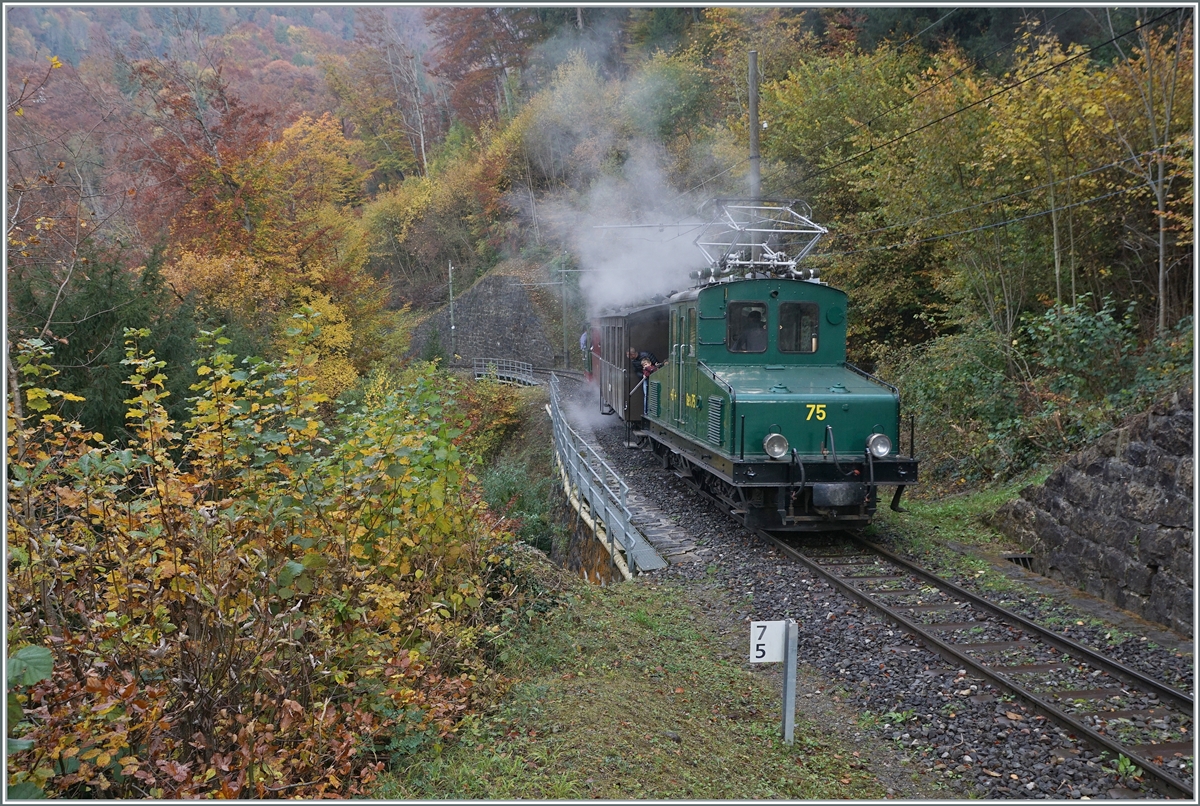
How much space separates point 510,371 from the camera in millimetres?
41094

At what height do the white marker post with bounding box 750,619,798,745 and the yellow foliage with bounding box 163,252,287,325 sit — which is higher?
the yellow foliage with bounding box 163,252,287,325

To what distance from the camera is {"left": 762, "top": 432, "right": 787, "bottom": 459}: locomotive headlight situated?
1019 cm

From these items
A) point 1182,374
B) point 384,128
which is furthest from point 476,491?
point 384,128

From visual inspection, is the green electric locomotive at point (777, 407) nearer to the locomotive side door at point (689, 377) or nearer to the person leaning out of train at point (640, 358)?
the locomotive side door at point (689, 377)

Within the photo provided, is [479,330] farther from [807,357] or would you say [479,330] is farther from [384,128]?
[807,357]

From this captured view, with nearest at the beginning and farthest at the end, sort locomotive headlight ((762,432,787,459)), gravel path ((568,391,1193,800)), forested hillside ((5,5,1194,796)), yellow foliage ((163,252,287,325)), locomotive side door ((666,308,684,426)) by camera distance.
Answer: forested hillside ((5,5,1194,796)), gravel path ((568,391,1193,800)), locomotive headlight ((762,432,787,459)), locomotive side door ((666,308,684,426)), yellow foliage ((163,252,287,325))

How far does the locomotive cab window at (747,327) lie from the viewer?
1170 centimetres

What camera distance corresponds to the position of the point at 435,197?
50344 millimetres

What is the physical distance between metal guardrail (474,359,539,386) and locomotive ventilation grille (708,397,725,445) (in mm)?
23300

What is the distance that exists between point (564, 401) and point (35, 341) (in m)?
23.8

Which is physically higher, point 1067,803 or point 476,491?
point 476,491

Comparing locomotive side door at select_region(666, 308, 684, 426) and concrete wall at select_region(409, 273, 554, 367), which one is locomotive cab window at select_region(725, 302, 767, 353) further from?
A: concrete wall at select_region(409, 273, 554, 367)

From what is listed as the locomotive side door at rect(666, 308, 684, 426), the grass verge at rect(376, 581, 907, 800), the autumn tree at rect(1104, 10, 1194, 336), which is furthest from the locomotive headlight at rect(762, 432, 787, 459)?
the autumn tree at rect(1104, 10, 1194, 336)

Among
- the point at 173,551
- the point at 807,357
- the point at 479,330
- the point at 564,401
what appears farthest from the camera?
the point at 479,330
